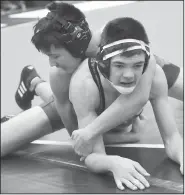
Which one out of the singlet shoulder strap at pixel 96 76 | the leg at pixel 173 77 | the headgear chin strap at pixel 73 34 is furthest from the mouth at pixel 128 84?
the leg at pixel 173 77

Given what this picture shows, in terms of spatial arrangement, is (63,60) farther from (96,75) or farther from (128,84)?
(128,84)

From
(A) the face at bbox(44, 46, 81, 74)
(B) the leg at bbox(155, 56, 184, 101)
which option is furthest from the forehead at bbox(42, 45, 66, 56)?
(B) the leg at bbox(155, 56, 184, 101)

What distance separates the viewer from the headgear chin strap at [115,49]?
1272mm

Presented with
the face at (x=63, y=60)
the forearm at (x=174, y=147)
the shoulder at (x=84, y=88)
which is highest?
the face at (x=63, y=60)

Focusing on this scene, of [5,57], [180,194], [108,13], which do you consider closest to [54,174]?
[180,194]

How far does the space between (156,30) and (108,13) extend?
642 mm

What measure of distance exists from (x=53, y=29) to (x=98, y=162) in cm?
43

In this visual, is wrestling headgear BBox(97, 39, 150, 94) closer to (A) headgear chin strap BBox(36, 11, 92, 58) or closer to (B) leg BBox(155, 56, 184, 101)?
(A) headgear chin strap BBox(36, 11, 92, 58)

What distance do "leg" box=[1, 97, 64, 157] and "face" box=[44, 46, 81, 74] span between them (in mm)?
307

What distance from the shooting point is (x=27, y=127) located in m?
1.71

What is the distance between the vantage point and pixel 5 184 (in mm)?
1409

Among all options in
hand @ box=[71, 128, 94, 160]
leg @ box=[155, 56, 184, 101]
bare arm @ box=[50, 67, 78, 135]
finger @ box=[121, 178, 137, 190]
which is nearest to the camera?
finger @ box=[121, 178, 137, 190]

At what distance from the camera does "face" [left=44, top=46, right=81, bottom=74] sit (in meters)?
1.41

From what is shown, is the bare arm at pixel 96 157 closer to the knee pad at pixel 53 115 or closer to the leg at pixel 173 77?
the knee pad at pixel 53 115
